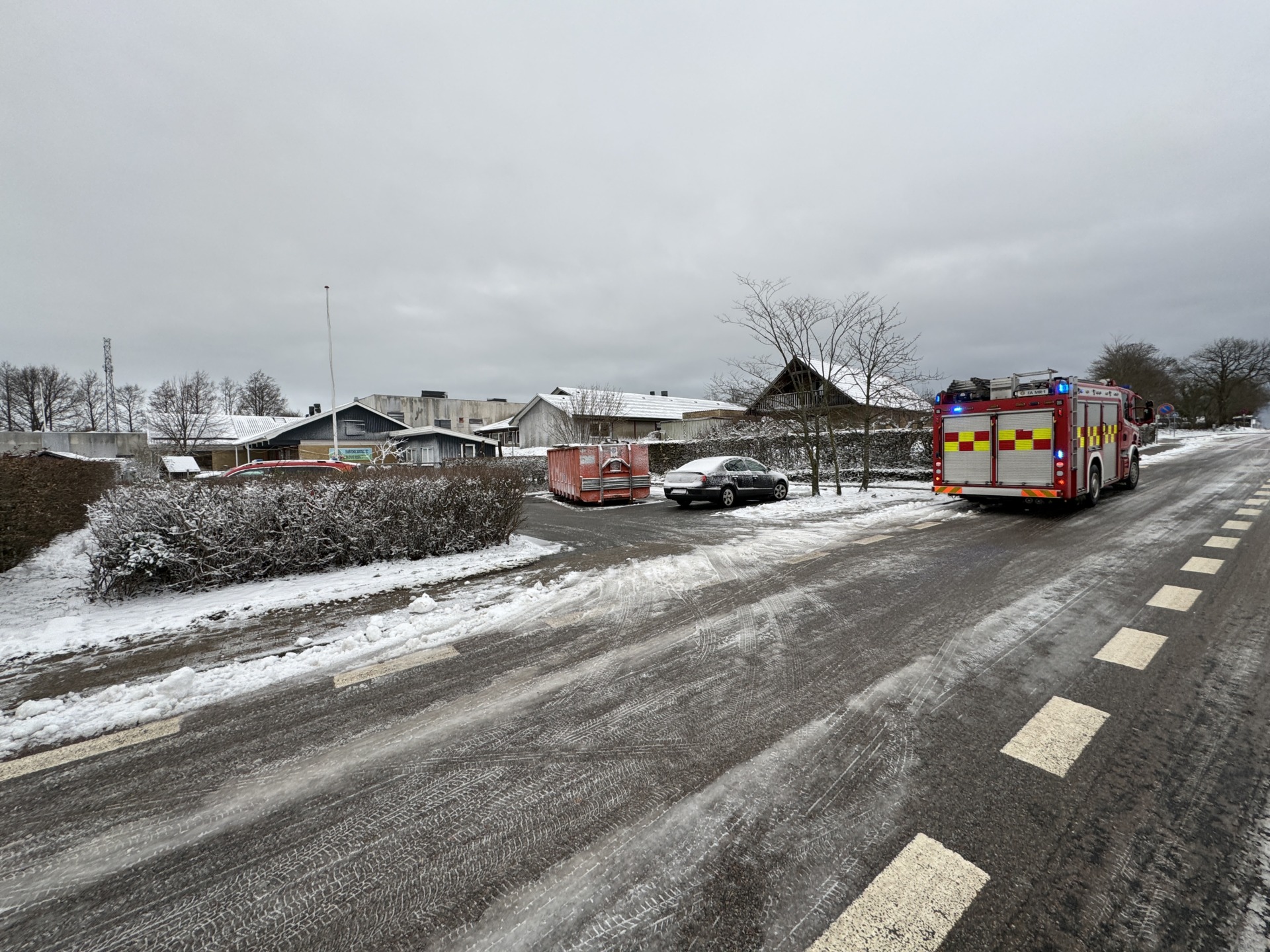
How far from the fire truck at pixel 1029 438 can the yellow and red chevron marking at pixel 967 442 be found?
0.05 feet

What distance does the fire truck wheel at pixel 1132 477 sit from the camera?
13.4 m

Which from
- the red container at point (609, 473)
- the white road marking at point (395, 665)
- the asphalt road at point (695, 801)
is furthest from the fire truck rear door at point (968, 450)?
the white road marking at point (395, 665)

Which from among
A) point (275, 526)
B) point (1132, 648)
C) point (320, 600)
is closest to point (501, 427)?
point (275, 526)

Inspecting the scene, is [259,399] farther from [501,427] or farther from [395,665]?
[395,665]

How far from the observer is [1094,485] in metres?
11.0

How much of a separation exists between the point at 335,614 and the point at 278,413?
74.1 metres

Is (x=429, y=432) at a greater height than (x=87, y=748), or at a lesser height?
greater

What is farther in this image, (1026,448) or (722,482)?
(722,482)

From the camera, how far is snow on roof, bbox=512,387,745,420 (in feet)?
123

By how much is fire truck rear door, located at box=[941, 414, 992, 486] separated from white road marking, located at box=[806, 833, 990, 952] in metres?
11.0

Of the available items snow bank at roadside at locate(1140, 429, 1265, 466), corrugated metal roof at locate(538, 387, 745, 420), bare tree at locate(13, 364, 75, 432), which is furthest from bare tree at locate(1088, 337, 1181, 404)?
bare tree at locate(13, 364, 75, 432)

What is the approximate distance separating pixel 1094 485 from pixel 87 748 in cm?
1501

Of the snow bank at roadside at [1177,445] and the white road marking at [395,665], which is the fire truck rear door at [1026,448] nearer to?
the white road marking at [395,665]

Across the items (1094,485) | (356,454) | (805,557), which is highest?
(356,454)
